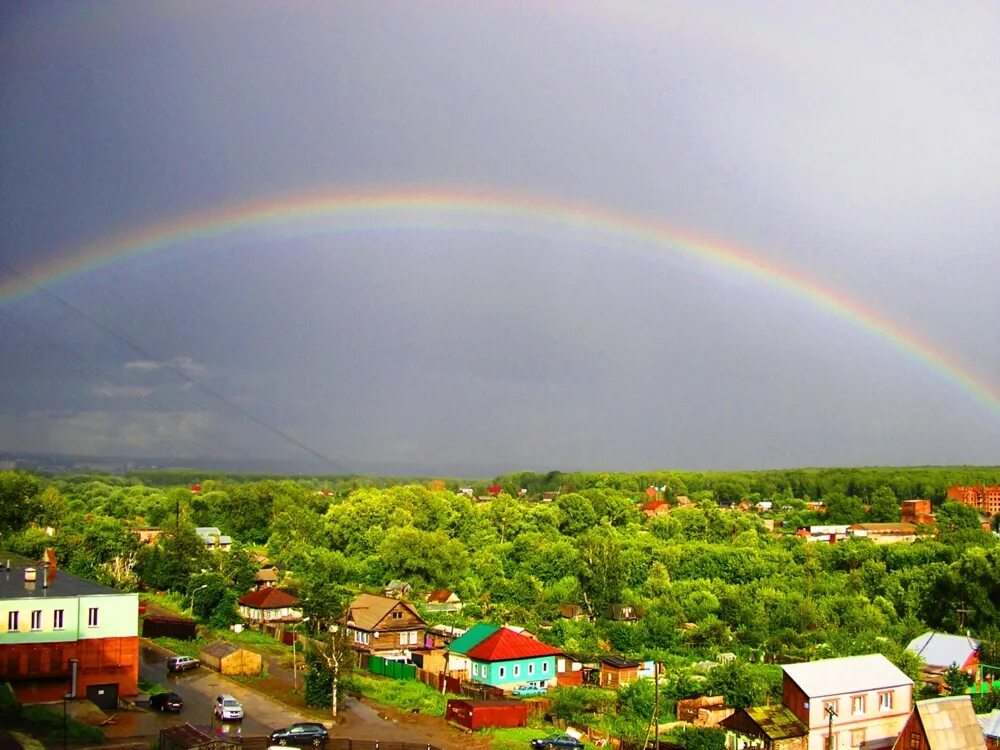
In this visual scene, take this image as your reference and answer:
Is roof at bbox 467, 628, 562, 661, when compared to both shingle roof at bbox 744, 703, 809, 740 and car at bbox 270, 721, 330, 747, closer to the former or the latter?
car at bbox 270, 721, 330, 747

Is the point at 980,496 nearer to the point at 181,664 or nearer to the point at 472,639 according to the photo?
the point at 472,639

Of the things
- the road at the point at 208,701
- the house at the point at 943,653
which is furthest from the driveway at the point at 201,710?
the house at the point at 943,653

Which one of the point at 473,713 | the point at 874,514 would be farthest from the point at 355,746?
the point at 874,514

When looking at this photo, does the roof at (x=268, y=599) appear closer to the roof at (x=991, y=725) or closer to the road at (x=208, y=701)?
the road at (x=208, y=701)

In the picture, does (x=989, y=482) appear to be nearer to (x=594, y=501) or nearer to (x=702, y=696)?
(x=594, y=501)

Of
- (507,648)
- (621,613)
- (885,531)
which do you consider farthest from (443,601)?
(885,531)
